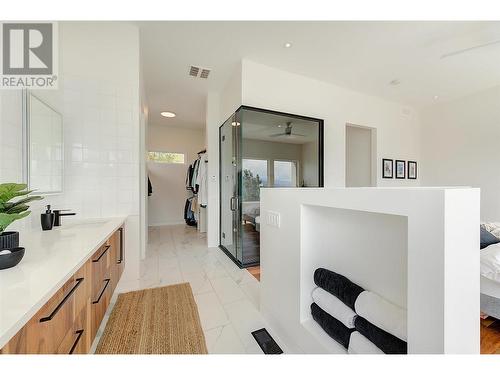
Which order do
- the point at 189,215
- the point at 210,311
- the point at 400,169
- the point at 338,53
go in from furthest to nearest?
the point at 189,215 → the point at 400,169 → the point at 338,53 → the point at 210,311

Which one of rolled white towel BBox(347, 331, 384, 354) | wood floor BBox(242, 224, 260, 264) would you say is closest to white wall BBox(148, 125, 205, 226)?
wood floor BBox(242, 224, 260, 264)

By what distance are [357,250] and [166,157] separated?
5368 millimetres

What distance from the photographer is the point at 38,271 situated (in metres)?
0.82

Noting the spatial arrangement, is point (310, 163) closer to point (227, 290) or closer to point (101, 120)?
point (227, 290)

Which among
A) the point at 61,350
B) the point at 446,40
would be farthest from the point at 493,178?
the point at 61,350

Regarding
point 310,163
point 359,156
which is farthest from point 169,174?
point 359,156

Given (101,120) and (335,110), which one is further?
(335,110)

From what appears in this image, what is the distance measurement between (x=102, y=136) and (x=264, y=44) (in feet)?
6.76

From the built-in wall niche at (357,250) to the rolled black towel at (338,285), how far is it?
0.05m

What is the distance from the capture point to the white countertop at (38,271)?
576 mm

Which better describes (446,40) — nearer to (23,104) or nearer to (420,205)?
(420,205)

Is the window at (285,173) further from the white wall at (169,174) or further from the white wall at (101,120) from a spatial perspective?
the white wall at (169,174)

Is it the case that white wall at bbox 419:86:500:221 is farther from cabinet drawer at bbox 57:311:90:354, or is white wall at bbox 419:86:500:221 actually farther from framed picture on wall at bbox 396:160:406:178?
cabinet drawer at bbox 57:311:90:354

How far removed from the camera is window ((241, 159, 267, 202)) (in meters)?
2.89
